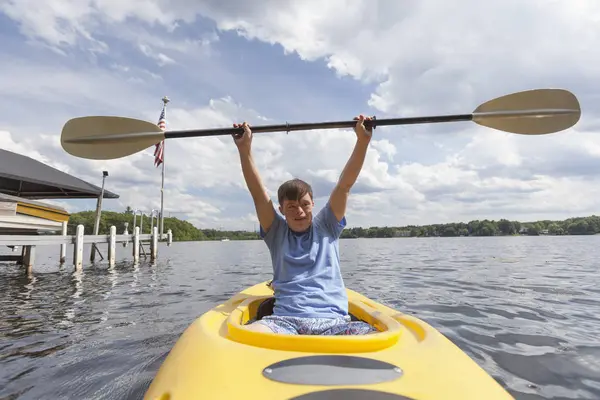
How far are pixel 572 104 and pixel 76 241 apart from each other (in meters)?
13.0

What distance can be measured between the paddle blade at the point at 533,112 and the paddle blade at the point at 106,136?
3516mm

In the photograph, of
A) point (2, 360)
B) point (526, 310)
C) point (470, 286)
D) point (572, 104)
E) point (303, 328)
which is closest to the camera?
point (303, 328)

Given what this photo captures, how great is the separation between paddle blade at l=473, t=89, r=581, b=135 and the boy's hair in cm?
223

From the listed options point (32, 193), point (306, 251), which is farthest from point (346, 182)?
point (32, 193)

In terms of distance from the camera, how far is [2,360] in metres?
3.64

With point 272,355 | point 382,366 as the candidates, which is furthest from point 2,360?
point 382,366

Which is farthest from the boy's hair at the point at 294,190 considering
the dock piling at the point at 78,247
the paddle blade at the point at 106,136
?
the dock piling at the point at 78,247

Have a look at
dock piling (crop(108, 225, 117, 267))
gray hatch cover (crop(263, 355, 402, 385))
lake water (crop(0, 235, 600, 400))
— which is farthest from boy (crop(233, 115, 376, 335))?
dock piling (crop(108, 225, 117, 267))

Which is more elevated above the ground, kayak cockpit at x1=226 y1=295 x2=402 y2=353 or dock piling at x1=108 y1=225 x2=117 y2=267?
dock piling at x1=108 y1=225 x2=117 y2=267

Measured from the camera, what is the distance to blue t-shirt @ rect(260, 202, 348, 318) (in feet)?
8.20

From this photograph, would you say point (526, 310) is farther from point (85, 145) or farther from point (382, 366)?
point (85, 145)

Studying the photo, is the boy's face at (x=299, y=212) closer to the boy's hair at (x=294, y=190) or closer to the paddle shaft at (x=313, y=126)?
the boy's hair at (x=294, y=190)

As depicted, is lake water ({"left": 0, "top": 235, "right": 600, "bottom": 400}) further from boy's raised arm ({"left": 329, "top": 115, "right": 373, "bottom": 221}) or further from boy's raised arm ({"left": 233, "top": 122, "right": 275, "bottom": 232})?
boy's raised arm ({"left": 329, "top": 115, "right": 373, "bottom": 221})

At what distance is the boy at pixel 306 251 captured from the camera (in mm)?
2402
